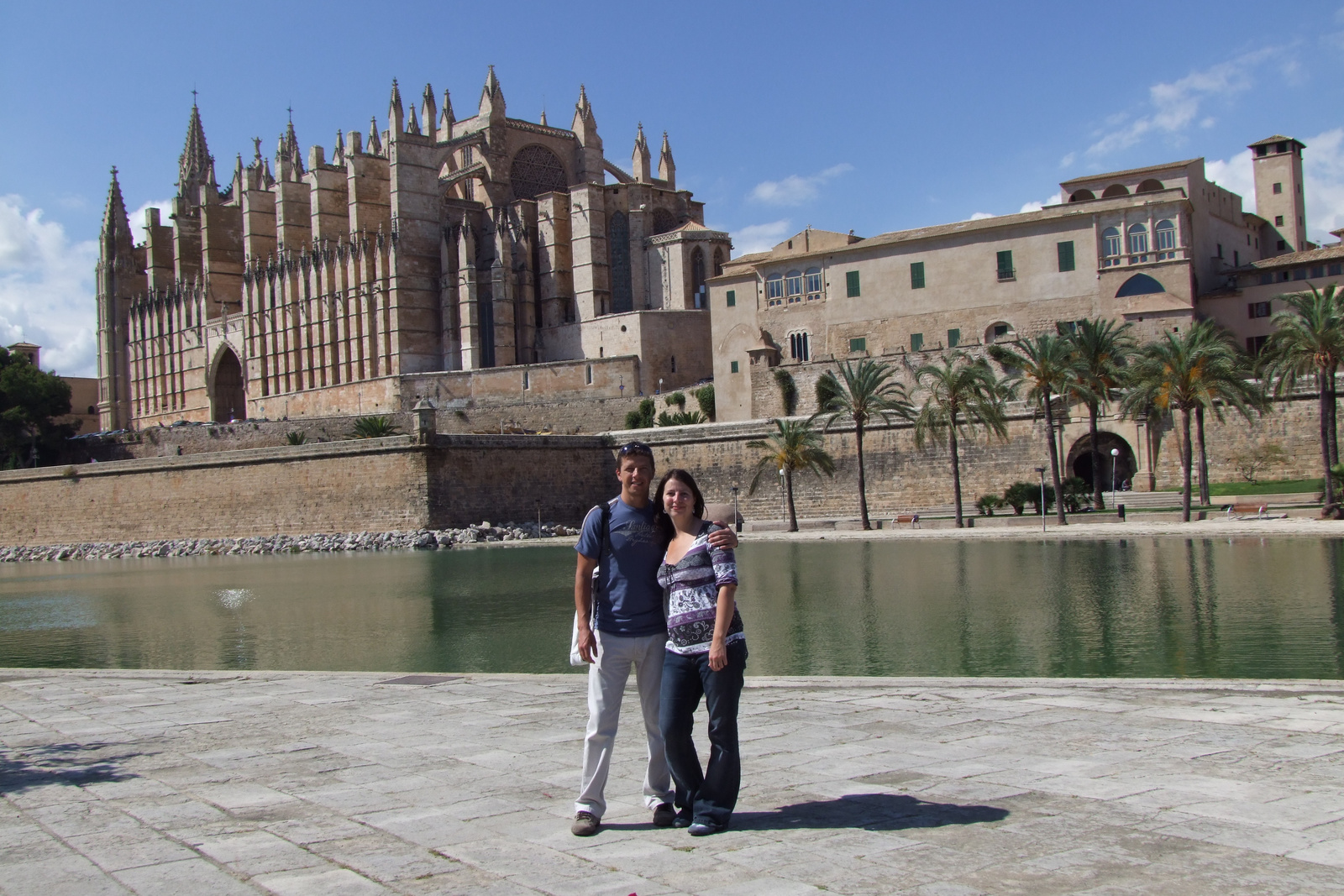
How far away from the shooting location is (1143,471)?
34469mm

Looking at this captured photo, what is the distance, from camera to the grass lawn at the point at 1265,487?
100ft

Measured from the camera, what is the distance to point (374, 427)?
49625 millimetres

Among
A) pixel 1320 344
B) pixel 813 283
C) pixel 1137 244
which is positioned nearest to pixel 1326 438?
pixel 1320 344

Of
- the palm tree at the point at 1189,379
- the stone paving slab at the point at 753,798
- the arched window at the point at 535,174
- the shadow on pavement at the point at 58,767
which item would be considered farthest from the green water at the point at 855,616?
the arched window at the point at 535,174

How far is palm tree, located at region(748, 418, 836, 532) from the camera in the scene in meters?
36.2

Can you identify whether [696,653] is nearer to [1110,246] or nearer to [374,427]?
[1110,246]

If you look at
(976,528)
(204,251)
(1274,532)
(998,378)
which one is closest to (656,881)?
(1274,532)

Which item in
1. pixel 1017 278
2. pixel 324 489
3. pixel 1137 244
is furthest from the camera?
pixel 324 489

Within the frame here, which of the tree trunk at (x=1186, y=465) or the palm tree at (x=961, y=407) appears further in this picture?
the palm tree at (x=961, y=407)

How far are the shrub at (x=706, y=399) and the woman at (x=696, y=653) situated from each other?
41.1 metres

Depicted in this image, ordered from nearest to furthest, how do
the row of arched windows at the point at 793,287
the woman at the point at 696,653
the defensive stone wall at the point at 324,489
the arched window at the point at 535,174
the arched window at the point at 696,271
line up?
the woman at the point at 696,653
the defensive stone wall at the point at 324,489
the row of arched windows at the point at 793,287
the arched window at the point at 696,271
the arched window at the point at 535,174

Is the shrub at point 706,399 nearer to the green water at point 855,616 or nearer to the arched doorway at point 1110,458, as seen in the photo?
the arched doorway at point 1110,458

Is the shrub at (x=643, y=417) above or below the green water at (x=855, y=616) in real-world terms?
above

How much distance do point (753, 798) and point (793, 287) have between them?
40.8 metres
